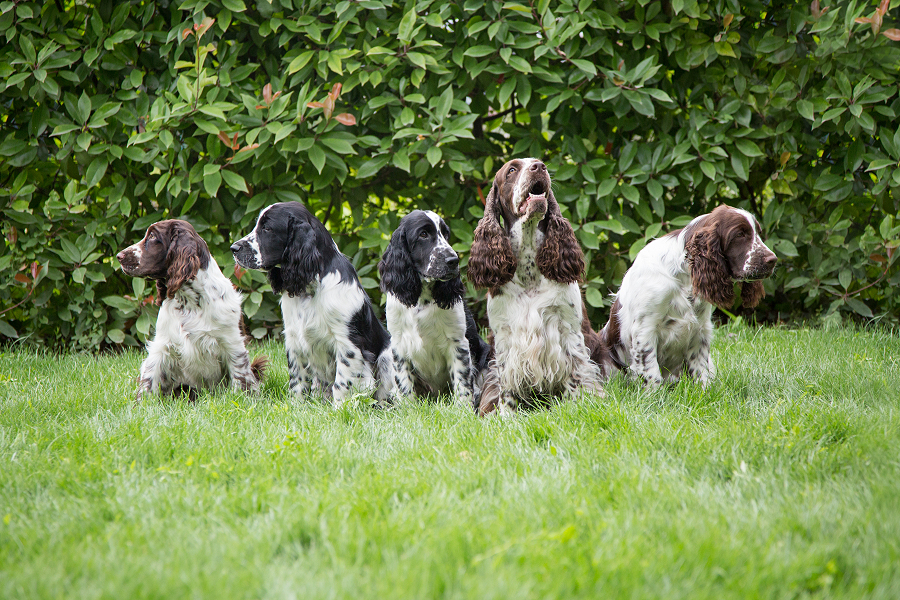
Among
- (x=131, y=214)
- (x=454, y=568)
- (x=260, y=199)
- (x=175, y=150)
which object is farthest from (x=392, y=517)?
(x=131, y=214)

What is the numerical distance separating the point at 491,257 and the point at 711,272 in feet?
3.85

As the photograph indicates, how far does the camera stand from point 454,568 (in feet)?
6.12

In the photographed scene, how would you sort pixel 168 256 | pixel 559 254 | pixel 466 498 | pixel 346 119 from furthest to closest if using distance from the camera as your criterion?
pixel 346 119 < pixel 168 256 < pixel 559 254 < pixel 466 498

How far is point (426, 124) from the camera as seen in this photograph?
5160mm

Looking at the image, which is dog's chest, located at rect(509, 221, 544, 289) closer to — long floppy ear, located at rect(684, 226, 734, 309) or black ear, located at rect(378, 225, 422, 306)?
black ear, located at rect(378, 225, 422, 306)

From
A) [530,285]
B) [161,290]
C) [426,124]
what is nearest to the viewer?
[530,285]

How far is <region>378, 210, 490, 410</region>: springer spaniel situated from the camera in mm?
3879

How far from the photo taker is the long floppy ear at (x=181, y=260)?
405cm

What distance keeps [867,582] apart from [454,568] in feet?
3.54

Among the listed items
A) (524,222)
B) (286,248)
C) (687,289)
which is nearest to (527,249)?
(524,222)

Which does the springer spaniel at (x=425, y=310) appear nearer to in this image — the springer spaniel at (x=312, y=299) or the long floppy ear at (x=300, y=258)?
the springer spaniel at (x=312, y=299)

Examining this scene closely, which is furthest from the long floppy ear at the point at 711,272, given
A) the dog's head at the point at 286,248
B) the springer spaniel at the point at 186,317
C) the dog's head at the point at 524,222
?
the springer spaniel at the point at 186,317

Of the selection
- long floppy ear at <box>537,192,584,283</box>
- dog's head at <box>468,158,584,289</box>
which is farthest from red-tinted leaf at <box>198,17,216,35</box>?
long floppy ear at <box>537,192,584,283</box>

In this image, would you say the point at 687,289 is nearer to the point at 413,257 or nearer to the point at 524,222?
the point at 524,222
